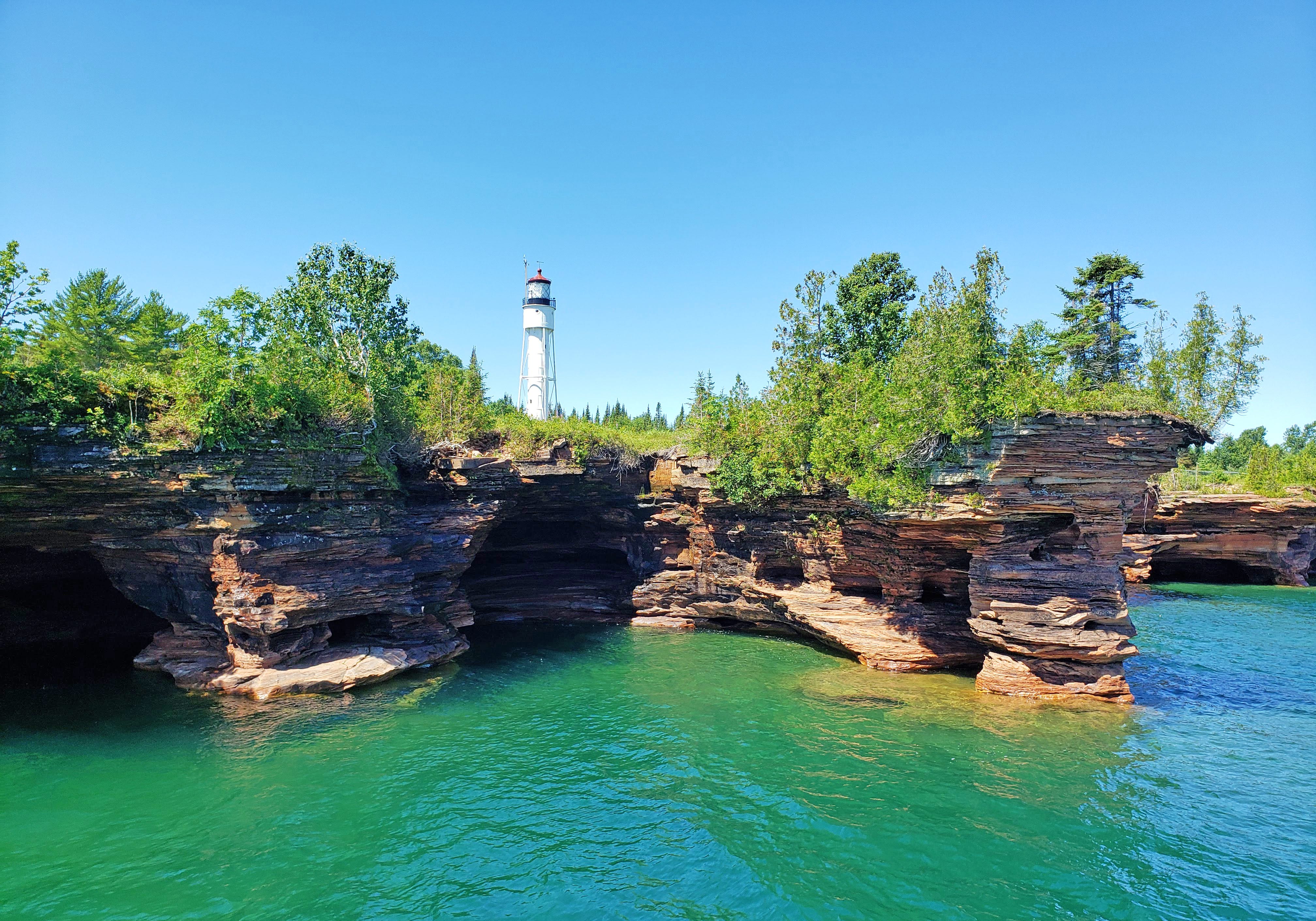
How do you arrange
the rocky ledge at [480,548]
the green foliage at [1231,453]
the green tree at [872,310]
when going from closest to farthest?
the rocky ledge at [480,548] → the green tree at [872,310] → the green foliage at [1231,453]

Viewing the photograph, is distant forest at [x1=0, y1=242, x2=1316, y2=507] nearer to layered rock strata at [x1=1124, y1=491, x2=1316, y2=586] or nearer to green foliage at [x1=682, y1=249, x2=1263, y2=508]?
green foliage at [x1=682, y1=249, x2=1263, y2=508]

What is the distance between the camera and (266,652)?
19562 millimetres

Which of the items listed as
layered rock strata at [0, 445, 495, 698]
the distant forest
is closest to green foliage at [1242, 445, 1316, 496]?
the distant forest

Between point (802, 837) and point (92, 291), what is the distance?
46742 mm

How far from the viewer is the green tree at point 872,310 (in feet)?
103

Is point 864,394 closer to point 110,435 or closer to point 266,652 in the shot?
point 266,652

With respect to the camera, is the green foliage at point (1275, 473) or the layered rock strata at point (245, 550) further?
the green foliage at point (1275, 473)

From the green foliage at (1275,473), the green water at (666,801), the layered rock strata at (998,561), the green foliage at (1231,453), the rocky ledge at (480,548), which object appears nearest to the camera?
the green water at (666,801)

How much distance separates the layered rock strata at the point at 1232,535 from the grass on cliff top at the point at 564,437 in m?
30.1

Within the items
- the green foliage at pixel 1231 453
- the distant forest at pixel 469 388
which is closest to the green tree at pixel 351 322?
the distant forest at pixel 469 388

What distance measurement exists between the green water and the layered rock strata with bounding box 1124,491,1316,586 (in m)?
19.9

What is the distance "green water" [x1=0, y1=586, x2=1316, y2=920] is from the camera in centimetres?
1049

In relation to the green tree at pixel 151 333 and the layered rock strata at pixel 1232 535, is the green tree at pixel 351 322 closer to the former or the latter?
the green tree at pixel 151 333

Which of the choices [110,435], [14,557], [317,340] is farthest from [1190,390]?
[14,557]
